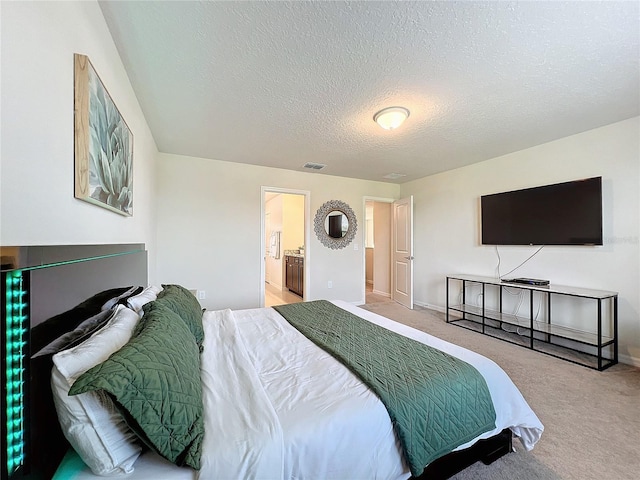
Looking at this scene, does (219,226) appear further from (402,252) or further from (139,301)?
(402,252)

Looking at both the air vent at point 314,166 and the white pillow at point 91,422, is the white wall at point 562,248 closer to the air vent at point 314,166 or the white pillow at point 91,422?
the air vent at point 314,166

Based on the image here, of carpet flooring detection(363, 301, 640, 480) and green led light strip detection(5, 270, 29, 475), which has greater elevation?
green led light strip detection(5, 270, 29, 475)

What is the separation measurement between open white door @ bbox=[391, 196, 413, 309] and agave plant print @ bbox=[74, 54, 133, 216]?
419 centimetres

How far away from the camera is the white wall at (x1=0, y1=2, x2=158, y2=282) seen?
739mm

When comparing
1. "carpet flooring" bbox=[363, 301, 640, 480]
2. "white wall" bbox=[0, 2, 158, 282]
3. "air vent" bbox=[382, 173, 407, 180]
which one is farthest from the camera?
"air vent" bbox=[382, 173, 407, 180]

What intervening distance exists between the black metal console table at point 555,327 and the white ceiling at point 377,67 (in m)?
1.78

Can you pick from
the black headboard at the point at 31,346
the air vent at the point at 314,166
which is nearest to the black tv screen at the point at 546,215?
the air vent at the point at 314,166

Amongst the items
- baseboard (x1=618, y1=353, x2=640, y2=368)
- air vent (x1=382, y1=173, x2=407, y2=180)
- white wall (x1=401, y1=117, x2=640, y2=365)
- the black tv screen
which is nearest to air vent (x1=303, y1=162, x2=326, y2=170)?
air vent (x1=382, y1=173, x2=407, y2=180)

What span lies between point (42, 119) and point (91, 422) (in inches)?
37.5

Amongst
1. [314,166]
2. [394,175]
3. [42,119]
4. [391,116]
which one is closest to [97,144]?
[42,119]

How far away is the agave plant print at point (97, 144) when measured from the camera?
3.69 feet

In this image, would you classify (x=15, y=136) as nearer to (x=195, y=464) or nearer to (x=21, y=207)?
(x=21, y=207)

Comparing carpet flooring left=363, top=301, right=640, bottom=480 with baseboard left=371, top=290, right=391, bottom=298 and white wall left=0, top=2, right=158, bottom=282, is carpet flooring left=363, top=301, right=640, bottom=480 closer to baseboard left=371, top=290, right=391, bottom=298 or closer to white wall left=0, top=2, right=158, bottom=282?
white wall left=0, top=2, right=158, bottom=282

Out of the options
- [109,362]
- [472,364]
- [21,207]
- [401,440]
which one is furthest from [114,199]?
[472,364]
